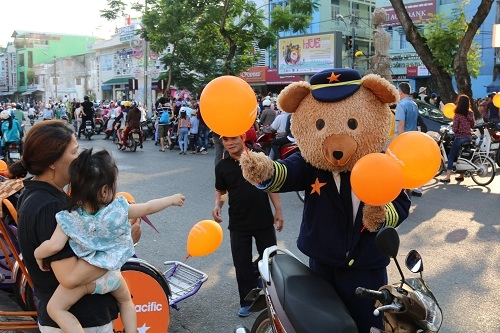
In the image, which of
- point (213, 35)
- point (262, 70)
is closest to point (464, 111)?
point (213, 35)

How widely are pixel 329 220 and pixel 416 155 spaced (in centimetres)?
55

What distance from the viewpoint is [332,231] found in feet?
8.59

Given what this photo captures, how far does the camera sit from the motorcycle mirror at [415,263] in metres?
2.10

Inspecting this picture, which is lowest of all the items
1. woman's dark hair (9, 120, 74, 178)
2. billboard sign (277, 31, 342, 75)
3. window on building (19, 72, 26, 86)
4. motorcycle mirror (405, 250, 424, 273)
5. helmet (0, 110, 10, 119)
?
motorcycle mirror (405, 250, 424, 273)

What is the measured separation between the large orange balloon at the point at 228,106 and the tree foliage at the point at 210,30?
52.5 ft

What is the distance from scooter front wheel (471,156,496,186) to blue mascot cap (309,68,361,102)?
779 centimetres

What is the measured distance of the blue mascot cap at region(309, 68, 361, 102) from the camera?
2.67 metres

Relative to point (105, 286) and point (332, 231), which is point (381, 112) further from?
point (105, 286)

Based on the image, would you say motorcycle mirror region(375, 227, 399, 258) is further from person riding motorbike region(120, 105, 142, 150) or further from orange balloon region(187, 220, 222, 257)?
person riding motorbike region(120, 105, 142, 150)

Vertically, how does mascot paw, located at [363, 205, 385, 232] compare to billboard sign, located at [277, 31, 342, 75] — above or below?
below

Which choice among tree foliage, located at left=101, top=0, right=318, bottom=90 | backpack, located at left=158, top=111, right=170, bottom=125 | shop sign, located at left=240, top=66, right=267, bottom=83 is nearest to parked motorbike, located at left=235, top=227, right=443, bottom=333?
backpack, located at left=158, top=111, right=170, bottom=125

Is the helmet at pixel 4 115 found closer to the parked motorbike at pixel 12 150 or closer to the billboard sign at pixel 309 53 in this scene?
the parked motorbike at pixel 12 150

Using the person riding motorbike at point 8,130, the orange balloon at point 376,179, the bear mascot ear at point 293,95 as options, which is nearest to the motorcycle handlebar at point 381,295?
the orange balloon at point 376,179

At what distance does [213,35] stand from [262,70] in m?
17.1
